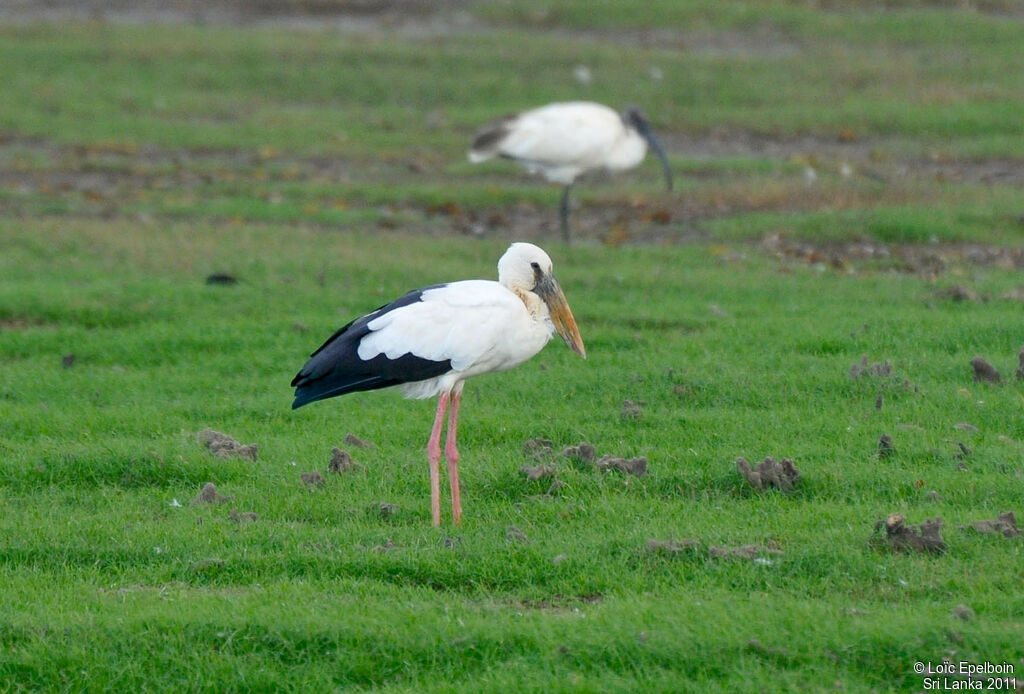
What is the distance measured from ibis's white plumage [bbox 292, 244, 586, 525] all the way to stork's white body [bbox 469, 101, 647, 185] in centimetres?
846

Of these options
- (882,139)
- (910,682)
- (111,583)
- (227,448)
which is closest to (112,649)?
(111,583)

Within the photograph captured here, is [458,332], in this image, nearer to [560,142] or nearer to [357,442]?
[357,442]

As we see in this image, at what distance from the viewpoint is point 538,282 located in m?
7.21

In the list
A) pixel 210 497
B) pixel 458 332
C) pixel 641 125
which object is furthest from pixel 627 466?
pixel 641 125

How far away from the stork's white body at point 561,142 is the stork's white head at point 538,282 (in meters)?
8.17

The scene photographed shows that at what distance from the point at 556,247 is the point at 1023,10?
633 inches

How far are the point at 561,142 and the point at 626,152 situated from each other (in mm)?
1132

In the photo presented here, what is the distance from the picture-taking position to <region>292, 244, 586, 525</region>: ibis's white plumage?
664 centimetres

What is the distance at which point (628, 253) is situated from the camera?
13352mm

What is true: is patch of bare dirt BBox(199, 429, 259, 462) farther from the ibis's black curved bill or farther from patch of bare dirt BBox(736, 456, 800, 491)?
the ibis's black curved bill

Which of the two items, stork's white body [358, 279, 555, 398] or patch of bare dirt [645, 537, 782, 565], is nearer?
patch of bare dirt [645, 537, 782, 565]

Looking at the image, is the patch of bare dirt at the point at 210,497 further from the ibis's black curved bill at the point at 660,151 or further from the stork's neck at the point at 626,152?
the ibis's black curved bill at the point at 660,151

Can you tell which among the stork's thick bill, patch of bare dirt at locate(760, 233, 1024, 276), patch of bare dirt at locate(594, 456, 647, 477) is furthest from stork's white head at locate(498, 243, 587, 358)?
patch of bare dirt at locate(760, 233, 1024, 276)

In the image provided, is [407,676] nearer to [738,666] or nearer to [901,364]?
[738,666]
